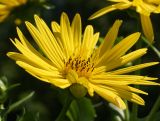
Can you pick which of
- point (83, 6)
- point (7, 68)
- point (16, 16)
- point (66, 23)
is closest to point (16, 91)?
point (7, 68)

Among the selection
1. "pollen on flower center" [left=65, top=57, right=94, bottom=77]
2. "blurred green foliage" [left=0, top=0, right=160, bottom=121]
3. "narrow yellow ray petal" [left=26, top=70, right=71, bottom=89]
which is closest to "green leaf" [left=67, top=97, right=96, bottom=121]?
"pollen on flower center" [left=65, top=57, right=94, bottom=77]

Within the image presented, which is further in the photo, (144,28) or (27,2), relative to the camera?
(27,2)

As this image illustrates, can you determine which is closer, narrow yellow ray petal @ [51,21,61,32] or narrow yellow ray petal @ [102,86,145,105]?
narrow yellow ray petal @ [102,86,145,105]

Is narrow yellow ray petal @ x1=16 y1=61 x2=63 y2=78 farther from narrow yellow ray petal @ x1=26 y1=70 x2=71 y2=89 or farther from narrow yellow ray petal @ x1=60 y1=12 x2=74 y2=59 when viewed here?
narrow yellow ray petal @ x1=60 y1=12 x2=74 y2=59

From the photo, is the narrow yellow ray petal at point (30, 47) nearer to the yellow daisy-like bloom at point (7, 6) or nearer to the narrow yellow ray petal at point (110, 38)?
the narrow yellow ray petal at point (110, 38)

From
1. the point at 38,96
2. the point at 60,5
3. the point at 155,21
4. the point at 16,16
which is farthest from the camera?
the point at 60,5

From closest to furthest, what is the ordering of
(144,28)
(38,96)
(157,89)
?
(144,28) → (157,89) → (38,96)

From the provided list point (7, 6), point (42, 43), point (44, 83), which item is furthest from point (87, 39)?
point (44, 83)

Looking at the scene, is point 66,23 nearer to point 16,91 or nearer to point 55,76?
point 55,76
